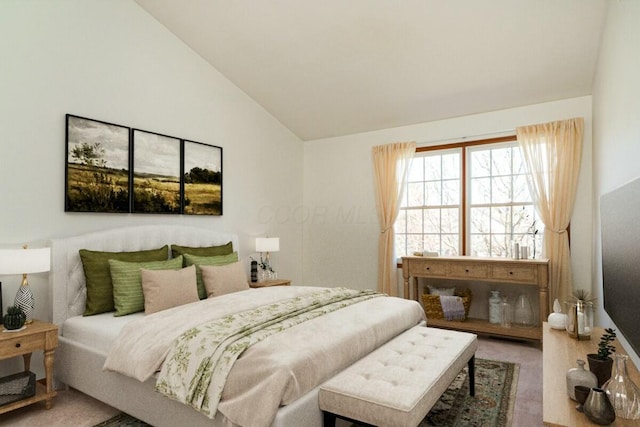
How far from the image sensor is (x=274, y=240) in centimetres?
504

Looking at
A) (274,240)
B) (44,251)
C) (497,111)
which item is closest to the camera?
(44,251)

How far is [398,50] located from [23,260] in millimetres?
3654

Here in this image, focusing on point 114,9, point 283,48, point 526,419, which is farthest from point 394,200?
point 114,9

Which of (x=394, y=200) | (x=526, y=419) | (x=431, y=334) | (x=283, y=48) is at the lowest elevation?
(x=526, y=419)

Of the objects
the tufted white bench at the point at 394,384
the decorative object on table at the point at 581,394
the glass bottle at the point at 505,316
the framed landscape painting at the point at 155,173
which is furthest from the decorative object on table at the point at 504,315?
the framed landscape painting at the point at 155,173

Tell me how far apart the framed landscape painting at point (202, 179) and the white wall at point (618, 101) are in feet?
12.4

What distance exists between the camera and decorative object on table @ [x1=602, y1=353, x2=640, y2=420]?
1.54m

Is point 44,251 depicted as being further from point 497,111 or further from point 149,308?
point 497,111

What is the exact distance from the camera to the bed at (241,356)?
6.36 ft

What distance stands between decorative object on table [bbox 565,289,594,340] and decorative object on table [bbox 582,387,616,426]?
3.70 feet

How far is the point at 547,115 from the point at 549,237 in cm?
133

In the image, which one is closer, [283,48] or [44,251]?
[44,251]

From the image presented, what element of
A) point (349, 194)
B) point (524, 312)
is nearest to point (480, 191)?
point (524, 312)

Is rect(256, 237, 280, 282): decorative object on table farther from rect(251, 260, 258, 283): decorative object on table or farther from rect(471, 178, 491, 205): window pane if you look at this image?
rect(471, 178, 491, 205): window pane
